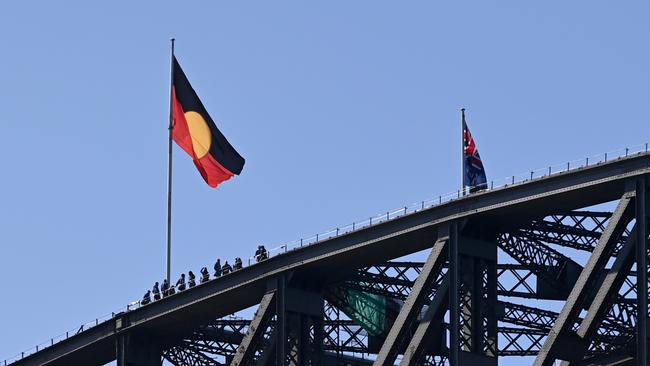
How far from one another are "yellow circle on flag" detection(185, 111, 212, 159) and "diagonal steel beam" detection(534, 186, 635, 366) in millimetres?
25373

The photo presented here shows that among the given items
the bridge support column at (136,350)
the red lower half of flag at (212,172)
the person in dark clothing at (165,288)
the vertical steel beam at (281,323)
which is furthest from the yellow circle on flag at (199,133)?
the bridge support column at (136,350)

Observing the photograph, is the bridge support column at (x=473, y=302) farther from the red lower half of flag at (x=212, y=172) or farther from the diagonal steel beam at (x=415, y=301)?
the red lower half of flag at (x=212, y=172)

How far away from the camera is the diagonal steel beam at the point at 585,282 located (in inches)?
3735

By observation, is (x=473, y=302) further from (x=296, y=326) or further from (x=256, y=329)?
(x=256, y=329)

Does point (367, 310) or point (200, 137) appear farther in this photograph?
point (200, 137)

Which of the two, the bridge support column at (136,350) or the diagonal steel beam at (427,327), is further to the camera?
the bridge support column at (136,350)

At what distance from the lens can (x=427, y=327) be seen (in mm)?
100938

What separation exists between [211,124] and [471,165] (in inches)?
595

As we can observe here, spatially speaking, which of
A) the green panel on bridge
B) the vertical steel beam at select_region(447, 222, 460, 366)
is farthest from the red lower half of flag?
the vertical steel beam at select_region(447, 222, 460, 366)

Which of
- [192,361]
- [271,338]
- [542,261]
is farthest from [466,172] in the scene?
[192,361]

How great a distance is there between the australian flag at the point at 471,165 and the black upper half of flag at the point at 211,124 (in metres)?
11.8

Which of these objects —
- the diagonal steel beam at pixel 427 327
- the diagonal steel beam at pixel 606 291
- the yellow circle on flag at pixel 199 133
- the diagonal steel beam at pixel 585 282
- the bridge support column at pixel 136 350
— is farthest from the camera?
the bridge support column at pixel 136 350

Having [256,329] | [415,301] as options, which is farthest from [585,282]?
[256,329]

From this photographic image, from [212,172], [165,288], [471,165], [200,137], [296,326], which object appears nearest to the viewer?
[471,165]
